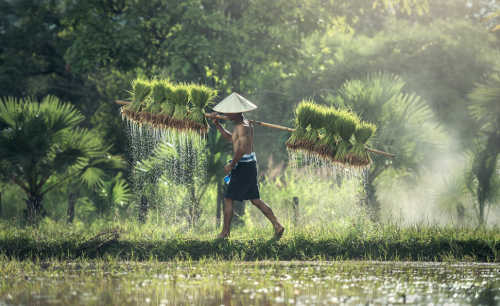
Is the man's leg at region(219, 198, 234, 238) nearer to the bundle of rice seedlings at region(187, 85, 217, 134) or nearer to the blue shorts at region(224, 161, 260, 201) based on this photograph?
the blue shorts at region(224, 161, 260, 201)

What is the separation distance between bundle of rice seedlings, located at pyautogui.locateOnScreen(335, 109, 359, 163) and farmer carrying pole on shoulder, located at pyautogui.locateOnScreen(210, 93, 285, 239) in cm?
147

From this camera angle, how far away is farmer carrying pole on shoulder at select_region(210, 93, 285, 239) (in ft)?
33.9

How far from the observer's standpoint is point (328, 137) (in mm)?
11000

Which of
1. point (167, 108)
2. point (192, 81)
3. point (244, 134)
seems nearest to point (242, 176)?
point (244, 134)

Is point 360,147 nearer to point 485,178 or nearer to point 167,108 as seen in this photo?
point 167,108

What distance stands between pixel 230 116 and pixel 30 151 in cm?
585

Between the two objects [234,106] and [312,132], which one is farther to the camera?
[312,132]

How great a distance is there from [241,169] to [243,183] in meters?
0.22

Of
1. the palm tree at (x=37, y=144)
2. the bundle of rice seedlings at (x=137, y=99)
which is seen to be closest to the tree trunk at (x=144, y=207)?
the palm tree at (x=37, y=144)

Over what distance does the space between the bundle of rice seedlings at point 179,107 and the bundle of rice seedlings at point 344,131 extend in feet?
8.00

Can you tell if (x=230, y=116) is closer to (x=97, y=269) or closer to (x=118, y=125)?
(x=97, y=269)

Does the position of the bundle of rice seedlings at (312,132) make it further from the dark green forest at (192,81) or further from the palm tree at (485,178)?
the palm tree at (485,178)

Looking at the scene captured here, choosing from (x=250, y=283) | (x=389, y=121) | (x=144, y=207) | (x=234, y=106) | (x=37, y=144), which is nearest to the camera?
(x=250, y=283)

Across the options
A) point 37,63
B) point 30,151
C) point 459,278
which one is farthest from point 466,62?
point 459,278
